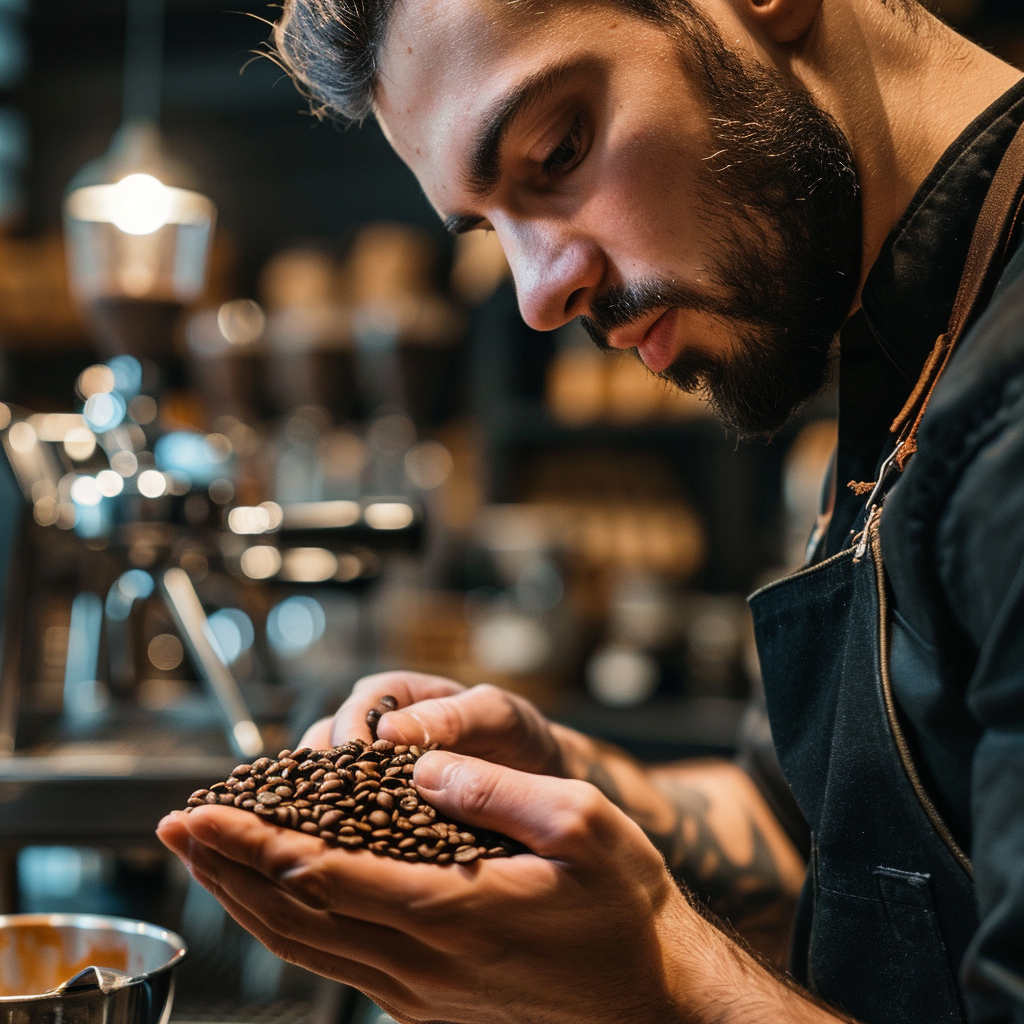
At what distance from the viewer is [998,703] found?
0.56 metres

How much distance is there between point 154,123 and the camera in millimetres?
4227

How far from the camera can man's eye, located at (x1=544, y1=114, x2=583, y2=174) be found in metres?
0.92

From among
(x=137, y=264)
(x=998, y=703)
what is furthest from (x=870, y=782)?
(x=137, y=264)

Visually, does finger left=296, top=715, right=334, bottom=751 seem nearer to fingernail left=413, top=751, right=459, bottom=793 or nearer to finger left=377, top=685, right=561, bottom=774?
finger left=377, top=685, right=561, bottom=774

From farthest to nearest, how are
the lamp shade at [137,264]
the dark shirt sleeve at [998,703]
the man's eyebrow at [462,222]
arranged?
1. the lamp shade at [137,264]
2. the man's eyebrow at [462,222]
3. the dark shirt sleeve at [998,703]

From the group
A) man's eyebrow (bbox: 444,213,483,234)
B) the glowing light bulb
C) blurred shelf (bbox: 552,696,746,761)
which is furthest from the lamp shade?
blurred shelf (bbox: 552,696,746,761)

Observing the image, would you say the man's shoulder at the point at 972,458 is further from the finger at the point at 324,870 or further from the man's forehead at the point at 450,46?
the man's forehead at the point at 450,46

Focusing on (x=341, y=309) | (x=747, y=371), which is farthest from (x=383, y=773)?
(x=341, y=309)

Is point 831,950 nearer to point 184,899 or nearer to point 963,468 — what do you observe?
point 963,468

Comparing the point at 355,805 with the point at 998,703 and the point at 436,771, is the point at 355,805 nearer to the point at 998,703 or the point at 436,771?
the point at 436,771

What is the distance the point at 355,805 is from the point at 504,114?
1.86 feet

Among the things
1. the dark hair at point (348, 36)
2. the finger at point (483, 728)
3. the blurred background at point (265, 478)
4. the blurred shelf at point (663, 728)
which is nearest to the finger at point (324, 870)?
the finger at point (483, 728)

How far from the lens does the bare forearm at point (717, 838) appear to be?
1202 millimetres

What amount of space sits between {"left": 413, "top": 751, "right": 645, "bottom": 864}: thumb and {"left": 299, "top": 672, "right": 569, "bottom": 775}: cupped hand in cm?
17
